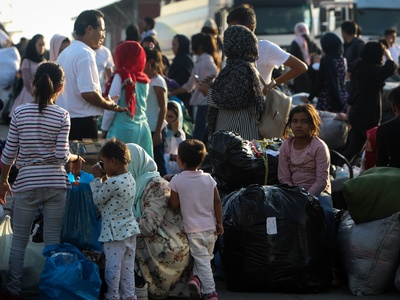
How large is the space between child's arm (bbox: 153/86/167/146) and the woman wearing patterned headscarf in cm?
144

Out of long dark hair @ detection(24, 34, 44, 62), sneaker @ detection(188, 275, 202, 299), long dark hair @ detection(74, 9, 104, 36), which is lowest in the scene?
sneaker @ detection(188, 275, 202, 299)

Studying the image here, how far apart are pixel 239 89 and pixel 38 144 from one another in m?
2.72

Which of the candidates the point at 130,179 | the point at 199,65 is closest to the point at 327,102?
the point at 199,65

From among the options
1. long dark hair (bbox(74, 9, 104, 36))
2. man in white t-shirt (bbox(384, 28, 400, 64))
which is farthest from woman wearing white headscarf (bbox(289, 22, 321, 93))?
long dark hair (bbox(74, 9, 104, 36))

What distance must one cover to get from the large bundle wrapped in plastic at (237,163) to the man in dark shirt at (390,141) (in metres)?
0.88

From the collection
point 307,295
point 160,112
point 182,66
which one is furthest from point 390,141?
point 182,66

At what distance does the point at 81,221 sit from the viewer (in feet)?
24.8

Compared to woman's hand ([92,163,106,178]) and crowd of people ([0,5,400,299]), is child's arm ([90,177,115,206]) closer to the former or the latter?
crowd of people ([0,5,400,299])

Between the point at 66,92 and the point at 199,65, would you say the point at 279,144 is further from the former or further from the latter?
the point at 199,65

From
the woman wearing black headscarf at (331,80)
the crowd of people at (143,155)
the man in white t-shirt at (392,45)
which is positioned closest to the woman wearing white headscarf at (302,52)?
the man in white t-shirt at (392,45)

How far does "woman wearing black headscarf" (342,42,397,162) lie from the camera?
43.1 feet

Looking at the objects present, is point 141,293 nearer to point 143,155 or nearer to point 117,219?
point 117,219

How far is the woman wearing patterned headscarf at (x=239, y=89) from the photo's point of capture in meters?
9.46

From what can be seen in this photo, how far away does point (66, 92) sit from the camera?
9.05 meters
